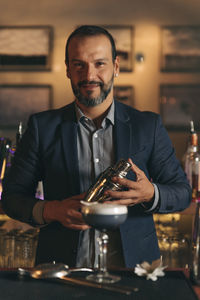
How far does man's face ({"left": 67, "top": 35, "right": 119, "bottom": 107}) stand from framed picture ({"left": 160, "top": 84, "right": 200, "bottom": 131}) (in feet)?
3.57

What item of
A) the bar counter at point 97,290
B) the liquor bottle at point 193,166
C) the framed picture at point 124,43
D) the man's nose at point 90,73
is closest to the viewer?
the bar counter at point 97,290

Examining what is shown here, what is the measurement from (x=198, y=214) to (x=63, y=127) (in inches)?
29.4

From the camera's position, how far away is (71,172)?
5.32 feet

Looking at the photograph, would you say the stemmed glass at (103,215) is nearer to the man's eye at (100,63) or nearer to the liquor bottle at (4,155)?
the man's eye at (100,63)

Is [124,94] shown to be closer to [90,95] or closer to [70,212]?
[90,95]

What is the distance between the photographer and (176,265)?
2201 millimetres

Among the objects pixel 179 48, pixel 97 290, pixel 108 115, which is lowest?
pixel 97 290

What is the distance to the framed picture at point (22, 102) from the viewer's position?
8.89 ft

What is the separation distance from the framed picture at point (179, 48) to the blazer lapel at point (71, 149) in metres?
1.16

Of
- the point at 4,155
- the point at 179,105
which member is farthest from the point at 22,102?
the point at 179,105

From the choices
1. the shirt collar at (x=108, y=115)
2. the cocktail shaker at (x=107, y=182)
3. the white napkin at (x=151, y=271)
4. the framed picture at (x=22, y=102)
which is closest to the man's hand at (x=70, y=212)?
the cocktail shaker at (x=107, y=182)

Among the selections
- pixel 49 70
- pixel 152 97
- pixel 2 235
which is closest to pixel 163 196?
pixel 2 235

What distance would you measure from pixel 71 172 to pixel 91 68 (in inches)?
15.6

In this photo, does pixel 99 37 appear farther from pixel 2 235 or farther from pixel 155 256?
pixel 2 235
